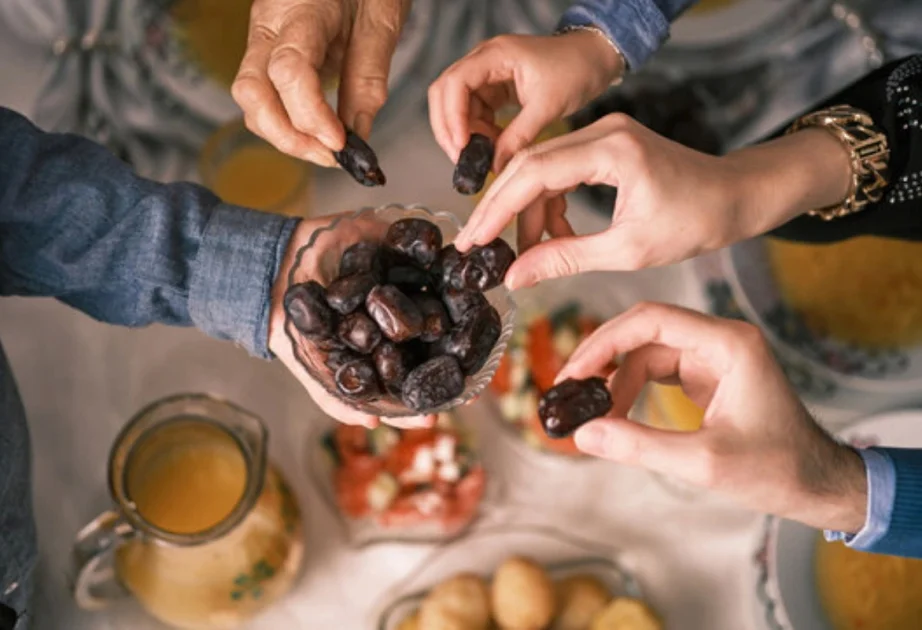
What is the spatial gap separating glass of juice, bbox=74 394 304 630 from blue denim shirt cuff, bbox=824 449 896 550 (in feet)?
1.63

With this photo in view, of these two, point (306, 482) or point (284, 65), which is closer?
point (284, 65)

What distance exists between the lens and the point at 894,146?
0.80m

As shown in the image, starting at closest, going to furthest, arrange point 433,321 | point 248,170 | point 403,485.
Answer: point 433,321 < point 403,485 < point 248,170

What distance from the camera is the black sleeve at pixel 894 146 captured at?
80 centimetres

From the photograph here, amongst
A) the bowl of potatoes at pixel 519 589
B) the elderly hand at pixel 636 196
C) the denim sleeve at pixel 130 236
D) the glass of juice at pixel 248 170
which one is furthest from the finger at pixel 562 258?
the glass of juice at pixel 248 170

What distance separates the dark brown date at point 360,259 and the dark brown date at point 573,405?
17 cm

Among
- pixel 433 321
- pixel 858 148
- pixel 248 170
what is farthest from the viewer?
pixel 248 170

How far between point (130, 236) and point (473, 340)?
312mm

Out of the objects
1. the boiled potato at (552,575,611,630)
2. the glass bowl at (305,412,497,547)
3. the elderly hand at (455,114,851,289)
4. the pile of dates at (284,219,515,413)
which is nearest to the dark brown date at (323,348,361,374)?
the pile of dates at (284,219,515,413)

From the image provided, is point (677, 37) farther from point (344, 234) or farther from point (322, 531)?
point (322, 531)

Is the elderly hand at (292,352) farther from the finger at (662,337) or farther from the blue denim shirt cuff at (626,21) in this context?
the blue denim shirt cuff at (626,21)

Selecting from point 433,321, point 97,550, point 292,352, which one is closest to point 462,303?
point 433,321

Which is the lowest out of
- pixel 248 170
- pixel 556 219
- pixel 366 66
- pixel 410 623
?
pixel 410 623

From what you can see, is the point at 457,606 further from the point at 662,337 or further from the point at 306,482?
the point at 662,337
